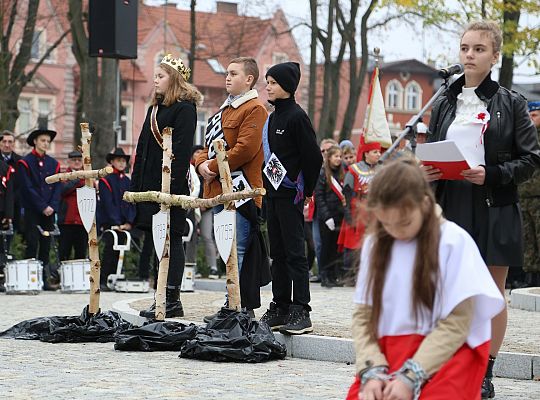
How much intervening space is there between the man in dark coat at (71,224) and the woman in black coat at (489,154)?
36.8ft

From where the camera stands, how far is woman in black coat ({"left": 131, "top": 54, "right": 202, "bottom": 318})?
10.9 meters

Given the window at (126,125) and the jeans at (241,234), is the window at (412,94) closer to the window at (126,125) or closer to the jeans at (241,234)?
the window at (126,125)

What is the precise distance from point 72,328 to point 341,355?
2472mm

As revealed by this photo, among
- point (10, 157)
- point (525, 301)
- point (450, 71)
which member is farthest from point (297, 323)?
point (10, 157)

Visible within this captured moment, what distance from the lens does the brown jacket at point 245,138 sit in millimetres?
10086

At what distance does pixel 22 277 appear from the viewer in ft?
54.4

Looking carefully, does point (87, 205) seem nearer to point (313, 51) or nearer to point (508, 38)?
point (508, 38)

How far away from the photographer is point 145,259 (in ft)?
57.2

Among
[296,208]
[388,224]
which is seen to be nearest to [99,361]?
[296,208]

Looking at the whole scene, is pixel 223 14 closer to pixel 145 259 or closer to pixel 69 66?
pixel 69 66

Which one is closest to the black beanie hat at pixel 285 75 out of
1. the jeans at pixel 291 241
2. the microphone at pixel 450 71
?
the jeans at pixel 291 241

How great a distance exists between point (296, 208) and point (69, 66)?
187 ft

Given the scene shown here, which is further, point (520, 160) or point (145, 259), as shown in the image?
point (145, 259)

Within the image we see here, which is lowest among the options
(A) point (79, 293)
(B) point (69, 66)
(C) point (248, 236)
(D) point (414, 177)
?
(A) point (79, 293)
